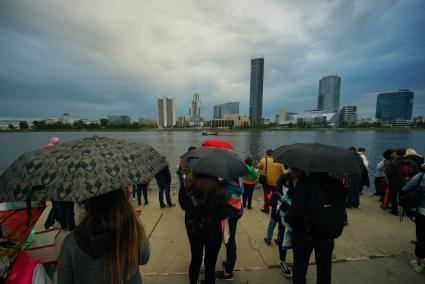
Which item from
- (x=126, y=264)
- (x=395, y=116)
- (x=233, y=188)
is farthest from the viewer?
(x=395, y=116)

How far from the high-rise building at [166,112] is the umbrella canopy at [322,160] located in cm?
19440

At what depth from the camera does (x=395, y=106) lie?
158 meters

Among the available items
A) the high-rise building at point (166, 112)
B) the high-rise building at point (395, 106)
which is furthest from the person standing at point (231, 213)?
the high-rise building at point (395, 106)

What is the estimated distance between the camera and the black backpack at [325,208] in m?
2.16

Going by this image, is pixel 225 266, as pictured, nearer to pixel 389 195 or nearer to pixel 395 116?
pixel 389 195

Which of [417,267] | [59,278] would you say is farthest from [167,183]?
[417,267]

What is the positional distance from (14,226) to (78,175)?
3.83 feet

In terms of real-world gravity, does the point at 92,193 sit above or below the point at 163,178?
above

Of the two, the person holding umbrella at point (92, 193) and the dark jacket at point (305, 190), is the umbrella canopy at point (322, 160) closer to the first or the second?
the dark jacket at point (305, 190)

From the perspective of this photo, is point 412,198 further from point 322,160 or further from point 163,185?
point 163,185

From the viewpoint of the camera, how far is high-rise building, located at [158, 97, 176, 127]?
635 feet

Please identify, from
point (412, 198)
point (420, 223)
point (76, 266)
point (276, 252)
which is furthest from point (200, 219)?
point (420, 223)

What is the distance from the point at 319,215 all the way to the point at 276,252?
6.35ft

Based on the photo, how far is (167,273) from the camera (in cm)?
304
